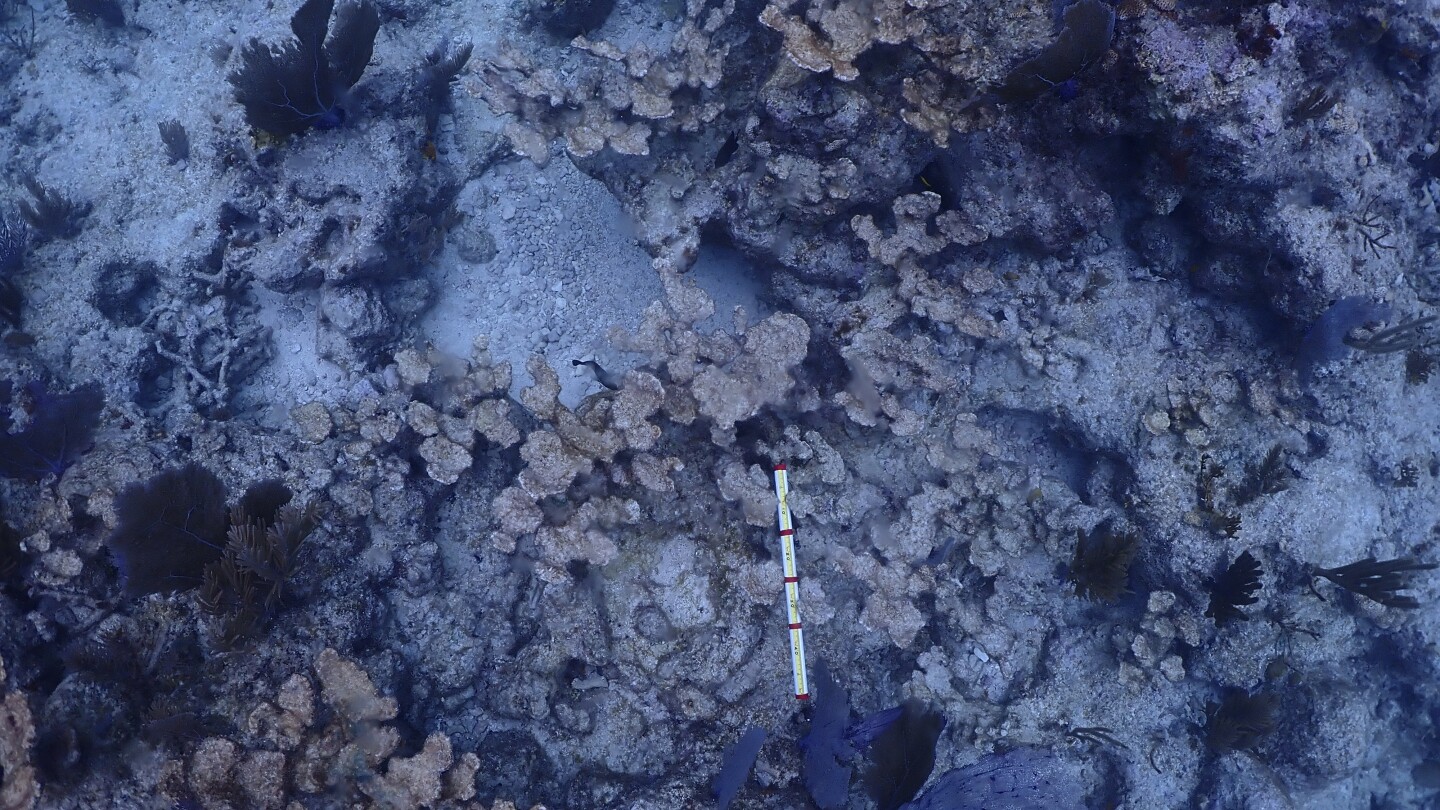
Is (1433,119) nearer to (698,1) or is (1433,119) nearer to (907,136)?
(907,136)

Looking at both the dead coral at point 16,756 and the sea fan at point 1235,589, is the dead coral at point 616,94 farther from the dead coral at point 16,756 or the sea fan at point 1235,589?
the sea fan at point 1235,589

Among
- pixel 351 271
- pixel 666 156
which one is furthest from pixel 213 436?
pixel 666 156

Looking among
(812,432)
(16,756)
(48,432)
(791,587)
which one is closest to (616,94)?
(812,432)

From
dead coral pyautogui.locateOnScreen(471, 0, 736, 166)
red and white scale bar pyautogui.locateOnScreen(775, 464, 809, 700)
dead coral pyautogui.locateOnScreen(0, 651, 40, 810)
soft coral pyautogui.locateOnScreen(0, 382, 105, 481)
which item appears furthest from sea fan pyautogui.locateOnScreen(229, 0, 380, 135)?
red and white scale bar pyautogui.locateOnScreen(775, 464, 809, 700)

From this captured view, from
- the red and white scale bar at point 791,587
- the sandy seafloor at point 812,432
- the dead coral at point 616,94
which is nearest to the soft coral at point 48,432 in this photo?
the sandy seafloor at point 812,432

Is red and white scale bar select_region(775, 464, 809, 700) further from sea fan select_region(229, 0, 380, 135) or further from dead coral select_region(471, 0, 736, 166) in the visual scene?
sea fan select_region(229, 0, 380, 135)
